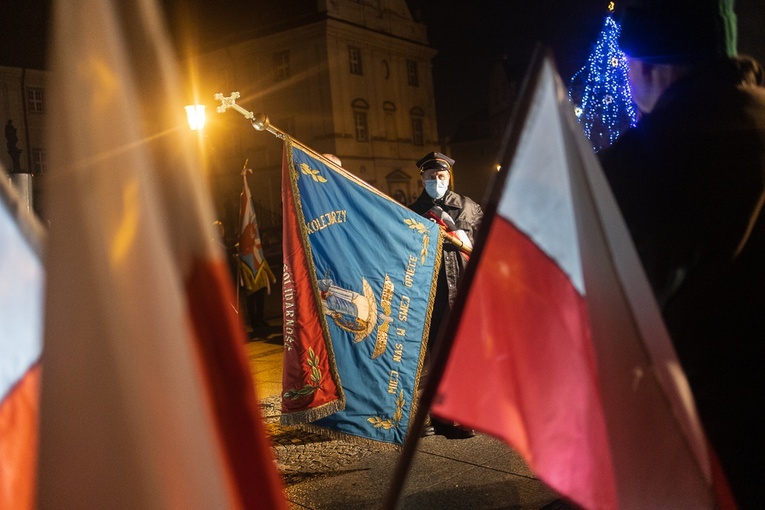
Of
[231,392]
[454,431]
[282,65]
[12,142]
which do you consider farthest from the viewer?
[282,65]

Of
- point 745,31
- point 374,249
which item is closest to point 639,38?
point 374,249

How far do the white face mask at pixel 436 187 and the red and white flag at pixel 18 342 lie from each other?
4.13m

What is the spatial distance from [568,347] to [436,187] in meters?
4.08

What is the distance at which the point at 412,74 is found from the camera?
4394cm

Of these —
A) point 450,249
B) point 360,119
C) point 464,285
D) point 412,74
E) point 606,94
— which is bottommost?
point 450,249

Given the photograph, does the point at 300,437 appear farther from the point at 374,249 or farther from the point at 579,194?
the point at 579,194

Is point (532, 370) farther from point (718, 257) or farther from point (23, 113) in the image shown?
point (23, 113)

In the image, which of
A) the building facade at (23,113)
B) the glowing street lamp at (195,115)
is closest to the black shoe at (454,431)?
the glowing street lamp at (195,115)

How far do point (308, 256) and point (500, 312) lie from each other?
2945mm

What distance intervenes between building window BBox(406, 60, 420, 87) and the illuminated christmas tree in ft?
118

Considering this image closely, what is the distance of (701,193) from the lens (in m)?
1.77

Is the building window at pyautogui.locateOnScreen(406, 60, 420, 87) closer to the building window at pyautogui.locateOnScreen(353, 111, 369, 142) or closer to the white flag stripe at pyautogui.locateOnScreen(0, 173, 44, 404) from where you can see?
the building window at pyautogui.locateOnScreen(353, 111, 369, 142)

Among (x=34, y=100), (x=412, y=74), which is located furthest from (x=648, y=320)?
(x=412, y=74)

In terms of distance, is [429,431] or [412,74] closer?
[429,431]
